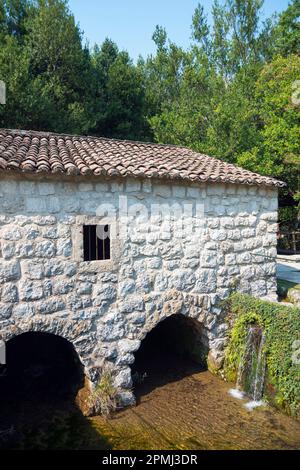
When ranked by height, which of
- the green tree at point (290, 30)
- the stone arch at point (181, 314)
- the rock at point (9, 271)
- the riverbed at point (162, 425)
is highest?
the green tree at point (290, 30)

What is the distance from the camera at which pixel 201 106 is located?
17.3 meters

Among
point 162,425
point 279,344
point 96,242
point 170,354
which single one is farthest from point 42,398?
point 279,344

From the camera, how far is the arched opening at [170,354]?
7.99 meters

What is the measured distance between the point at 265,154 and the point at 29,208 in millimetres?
12683

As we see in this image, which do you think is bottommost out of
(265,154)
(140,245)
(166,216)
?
(140,245)

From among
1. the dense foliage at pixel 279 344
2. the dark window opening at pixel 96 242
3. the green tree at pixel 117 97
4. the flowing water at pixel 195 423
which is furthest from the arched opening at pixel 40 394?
the green tree at pixel 117 97

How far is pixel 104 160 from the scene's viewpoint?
698 centimetres

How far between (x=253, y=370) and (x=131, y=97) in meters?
14.7

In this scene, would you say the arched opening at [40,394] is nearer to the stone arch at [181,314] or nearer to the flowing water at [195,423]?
the flowing water at [195,423]

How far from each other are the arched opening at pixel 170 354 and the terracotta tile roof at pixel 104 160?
320cm

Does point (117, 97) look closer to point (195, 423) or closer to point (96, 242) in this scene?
point (96, 242)

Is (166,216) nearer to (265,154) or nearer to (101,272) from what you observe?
(101,272)
